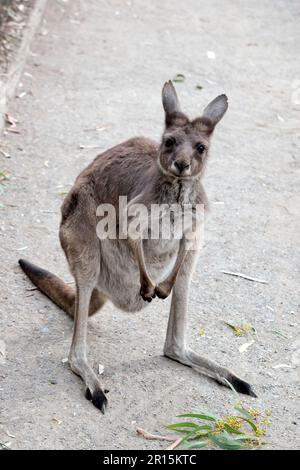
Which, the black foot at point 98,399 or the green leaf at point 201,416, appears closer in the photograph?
the green leaf at point 201,416

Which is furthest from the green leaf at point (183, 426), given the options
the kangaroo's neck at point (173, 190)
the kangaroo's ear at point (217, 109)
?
the kangaroo's ear at point (217, 109)

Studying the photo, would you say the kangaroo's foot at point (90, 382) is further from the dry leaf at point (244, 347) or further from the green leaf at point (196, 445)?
the dry leaf at point (244, 347)

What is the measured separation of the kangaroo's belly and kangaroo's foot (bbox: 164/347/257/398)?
0.29 metres

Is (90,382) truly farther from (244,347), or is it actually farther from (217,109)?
(217,109)

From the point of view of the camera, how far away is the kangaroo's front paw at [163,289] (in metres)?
3.80

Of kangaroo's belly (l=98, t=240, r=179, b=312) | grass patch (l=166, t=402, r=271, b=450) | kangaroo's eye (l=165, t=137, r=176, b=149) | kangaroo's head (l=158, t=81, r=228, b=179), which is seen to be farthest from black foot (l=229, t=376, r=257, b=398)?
kangaroo's eye (l=165, t=137, r=176, b=149)

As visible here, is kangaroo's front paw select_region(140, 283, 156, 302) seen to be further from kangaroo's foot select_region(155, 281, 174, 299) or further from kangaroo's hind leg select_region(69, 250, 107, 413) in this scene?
kangaroo's hind leg select_region(69, 250, 107, 413)

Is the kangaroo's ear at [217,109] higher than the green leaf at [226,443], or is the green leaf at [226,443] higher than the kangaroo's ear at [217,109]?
the kangaroo's ear at [217,109]

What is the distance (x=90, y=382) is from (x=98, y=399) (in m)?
0.12

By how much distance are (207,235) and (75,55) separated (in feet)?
10.8

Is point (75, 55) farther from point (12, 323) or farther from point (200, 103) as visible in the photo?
point (12, 323)

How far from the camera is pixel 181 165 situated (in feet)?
11.5

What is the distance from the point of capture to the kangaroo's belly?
393cm

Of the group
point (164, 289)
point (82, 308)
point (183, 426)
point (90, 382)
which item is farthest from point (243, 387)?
point (82, 308)
